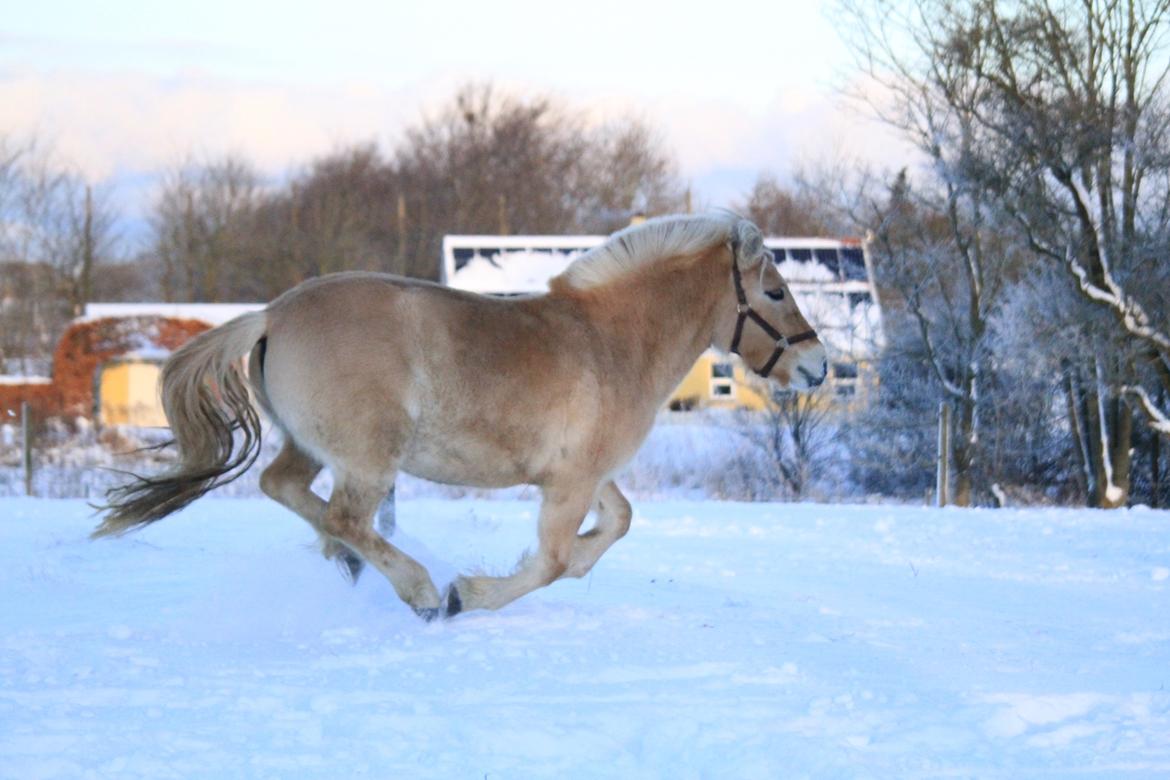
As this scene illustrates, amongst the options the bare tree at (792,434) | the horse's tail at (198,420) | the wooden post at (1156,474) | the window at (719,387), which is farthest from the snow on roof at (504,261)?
the horse's tail at (198,420)

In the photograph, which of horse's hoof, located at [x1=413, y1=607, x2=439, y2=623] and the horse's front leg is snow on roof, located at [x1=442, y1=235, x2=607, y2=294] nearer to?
the horse's front leg

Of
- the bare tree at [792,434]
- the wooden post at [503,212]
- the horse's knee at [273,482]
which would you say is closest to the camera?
the horse's knee at [273,482]

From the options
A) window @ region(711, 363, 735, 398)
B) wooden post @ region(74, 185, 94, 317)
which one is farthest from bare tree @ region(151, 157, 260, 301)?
window @ region(711, 363, 735, 398)

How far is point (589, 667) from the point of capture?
491cm

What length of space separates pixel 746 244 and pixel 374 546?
2.25 metres

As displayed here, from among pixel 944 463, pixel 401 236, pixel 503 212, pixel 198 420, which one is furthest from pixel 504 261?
pixel 198 420

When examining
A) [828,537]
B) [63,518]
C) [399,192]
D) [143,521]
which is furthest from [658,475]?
[399,192]

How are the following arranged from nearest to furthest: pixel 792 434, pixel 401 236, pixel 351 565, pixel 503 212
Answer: pixel 351 565
pixel 792 434
pixel 401 236
pixel 503 212

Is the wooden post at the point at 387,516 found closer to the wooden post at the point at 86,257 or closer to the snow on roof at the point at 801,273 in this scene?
the snow on roof at the point at 801,273

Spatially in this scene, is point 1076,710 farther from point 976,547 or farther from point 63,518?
point 63,518

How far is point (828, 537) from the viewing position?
9.52 metres

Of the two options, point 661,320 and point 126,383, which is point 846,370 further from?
point 126,383

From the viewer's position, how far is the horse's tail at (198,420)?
5680 mm

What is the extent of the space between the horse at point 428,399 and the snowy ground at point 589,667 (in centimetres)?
43
